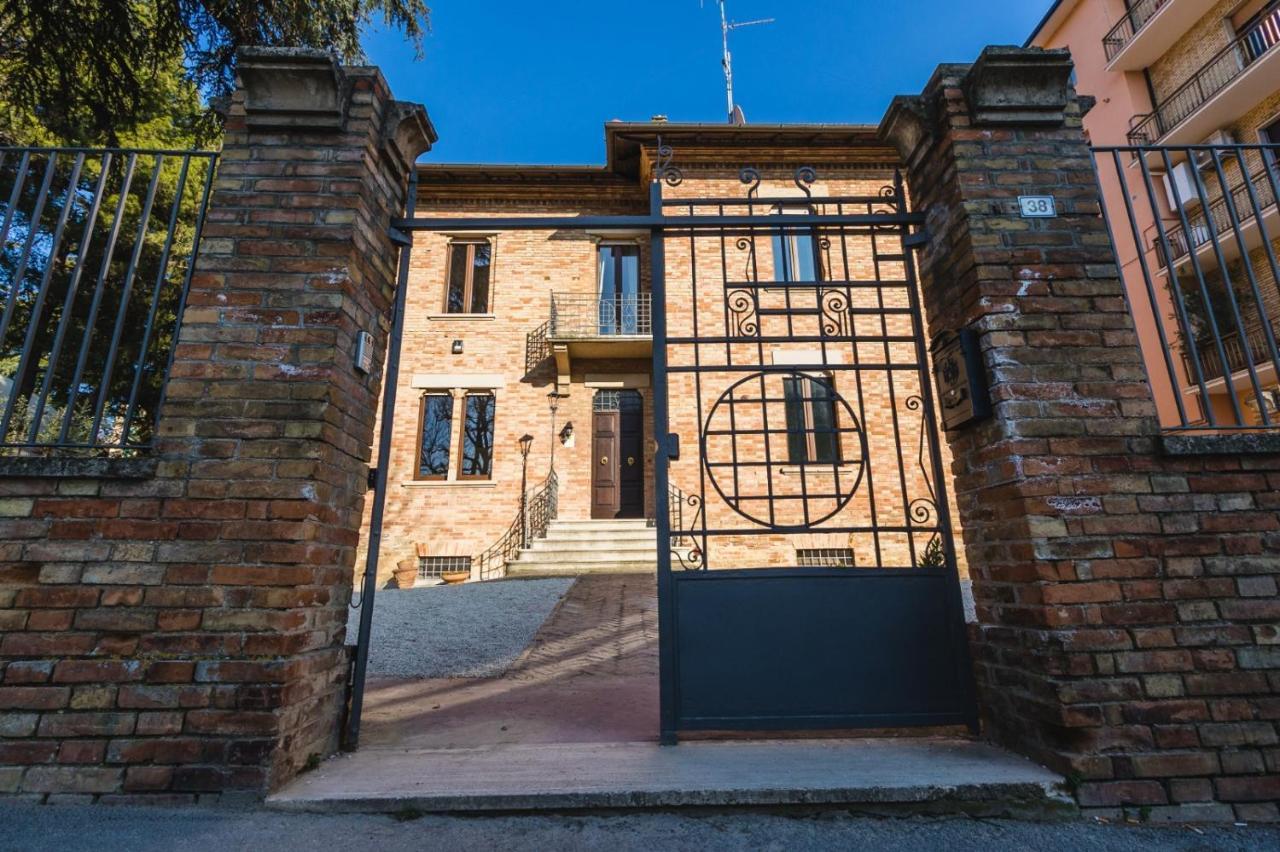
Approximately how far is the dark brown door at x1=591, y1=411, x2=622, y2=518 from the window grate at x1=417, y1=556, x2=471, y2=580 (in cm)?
261

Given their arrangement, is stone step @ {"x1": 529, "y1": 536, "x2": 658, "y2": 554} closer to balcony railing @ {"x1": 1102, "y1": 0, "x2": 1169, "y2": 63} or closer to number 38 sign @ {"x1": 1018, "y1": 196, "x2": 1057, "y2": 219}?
number 38 sign @ {"x1": 1018, "y1": 196, "x2": 1057, "y2": 219}

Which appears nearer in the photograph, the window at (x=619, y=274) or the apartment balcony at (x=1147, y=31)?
the window at (x=619, y=274)

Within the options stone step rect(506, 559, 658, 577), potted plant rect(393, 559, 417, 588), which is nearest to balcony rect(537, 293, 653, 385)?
stone step rect(506, 559, 658, 577)

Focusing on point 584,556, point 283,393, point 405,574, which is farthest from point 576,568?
point 283,393

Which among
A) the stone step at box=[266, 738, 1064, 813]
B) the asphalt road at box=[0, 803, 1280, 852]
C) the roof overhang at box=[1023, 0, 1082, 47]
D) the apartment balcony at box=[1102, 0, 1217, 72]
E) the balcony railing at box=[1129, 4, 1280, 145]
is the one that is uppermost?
the roof overhang at box=[1023, 0, 1082, 47]

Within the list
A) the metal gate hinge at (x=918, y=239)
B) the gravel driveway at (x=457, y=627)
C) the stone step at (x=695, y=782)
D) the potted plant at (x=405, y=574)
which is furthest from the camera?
the potted plant at (x=405, y=574)

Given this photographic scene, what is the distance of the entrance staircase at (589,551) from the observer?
9.76 m

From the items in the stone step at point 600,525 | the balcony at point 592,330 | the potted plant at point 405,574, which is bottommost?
the potted plant at point 405,574

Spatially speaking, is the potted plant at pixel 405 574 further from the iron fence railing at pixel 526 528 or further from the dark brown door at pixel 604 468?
the dark brown door at pixel 604 468

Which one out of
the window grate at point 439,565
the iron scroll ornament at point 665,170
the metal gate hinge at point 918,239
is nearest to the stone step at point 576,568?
the window grate at point 439,565

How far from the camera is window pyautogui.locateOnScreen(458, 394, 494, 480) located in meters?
11.8

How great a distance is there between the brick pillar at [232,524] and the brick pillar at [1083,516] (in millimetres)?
2716

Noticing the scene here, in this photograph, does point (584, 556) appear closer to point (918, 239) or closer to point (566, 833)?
→ point (918, 239)

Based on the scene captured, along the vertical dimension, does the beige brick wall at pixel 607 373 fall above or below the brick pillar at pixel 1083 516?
above
